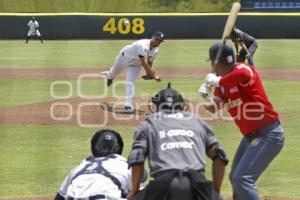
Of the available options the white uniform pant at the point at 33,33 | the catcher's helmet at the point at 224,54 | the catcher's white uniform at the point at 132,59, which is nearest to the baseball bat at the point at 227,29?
the catcher's helmet at the point at 224,54

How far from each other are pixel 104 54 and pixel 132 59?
46.8 feet

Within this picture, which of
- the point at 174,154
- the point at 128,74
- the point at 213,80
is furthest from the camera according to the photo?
the point at 128,74

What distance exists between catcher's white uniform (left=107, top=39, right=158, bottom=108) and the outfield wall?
75.4 ft

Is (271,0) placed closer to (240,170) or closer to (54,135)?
(54,135)

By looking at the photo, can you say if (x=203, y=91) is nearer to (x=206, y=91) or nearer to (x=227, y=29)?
(x=206, y=91)

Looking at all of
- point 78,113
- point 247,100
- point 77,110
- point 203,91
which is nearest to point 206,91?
point 203,91

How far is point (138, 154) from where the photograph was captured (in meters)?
4.70

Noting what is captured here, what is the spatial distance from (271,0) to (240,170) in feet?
135

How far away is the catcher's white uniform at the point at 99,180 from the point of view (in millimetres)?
4605

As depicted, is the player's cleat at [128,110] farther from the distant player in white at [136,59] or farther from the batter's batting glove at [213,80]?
the batter's batting glove at [213,80]

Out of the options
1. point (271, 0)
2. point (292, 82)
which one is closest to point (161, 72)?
point (292, 82)

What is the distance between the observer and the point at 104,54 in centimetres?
2775

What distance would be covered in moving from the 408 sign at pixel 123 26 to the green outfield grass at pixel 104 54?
1549 mm

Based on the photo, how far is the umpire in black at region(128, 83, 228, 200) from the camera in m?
4.49
